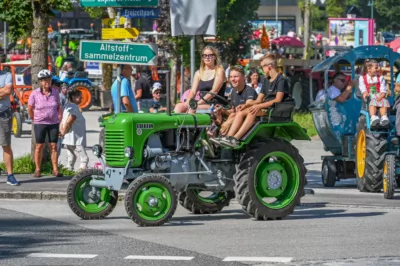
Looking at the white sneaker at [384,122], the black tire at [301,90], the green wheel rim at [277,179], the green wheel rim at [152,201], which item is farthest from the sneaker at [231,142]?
the black tire at [301,90]

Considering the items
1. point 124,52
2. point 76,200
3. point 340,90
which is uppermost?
point 124,52

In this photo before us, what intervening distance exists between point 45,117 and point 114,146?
5144 mm

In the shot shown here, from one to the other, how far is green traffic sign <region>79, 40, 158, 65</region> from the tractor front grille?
105 inches

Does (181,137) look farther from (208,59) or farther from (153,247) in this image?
(153,247)

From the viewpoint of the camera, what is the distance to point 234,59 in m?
46.3

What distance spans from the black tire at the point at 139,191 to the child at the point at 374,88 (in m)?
5.39

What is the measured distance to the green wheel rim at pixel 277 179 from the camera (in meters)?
14.9

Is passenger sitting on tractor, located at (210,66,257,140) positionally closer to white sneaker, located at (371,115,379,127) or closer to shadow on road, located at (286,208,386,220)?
shadow on road, located at (286,208,386,220)

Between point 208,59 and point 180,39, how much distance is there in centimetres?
2517

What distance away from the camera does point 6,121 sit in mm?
18219

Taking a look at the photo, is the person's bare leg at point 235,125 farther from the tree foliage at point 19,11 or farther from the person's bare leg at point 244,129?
the tree foliage at point 19,11

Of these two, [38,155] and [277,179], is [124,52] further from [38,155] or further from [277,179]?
[277,179]

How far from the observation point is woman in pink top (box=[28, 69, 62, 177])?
19359 millimetres

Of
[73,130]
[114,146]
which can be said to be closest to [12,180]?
[73,130]
